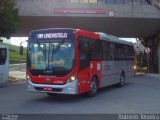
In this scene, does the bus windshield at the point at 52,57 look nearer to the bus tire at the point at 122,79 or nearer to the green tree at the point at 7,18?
the bus tire at the point at 122,79

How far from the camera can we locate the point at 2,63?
2370 cm

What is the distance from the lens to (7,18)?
1038 inches

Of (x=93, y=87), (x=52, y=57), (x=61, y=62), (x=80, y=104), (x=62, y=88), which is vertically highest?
(x=52, y=57)

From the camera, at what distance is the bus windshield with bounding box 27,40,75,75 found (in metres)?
14.8

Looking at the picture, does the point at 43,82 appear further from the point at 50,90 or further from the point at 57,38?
the point at 57,38

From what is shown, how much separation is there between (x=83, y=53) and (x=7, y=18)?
12.2m

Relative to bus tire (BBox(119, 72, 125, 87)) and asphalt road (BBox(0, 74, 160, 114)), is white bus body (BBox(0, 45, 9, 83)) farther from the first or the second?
bus tire (BBox(119, 72, 125, 87))

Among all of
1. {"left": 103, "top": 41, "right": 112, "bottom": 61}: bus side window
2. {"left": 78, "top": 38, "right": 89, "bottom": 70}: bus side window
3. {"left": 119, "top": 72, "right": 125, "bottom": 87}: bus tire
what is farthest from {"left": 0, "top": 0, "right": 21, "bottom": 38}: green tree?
{"left": 78, "top": 38, "right": 89, "bottom": 70}: bus side window

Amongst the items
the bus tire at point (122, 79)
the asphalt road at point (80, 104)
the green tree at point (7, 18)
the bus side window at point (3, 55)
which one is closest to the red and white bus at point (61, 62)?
the asphalt road at point (80, 104)

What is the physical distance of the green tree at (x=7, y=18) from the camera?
26.0m

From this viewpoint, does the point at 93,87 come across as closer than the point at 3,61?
Yes

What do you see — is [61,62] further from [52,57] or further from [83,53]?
[83,53]

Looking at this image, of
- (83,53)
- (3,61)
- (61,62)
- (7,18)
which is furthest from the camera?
(7,18)

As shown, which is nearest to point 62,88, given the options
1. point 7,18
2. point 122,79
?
point 122,79
